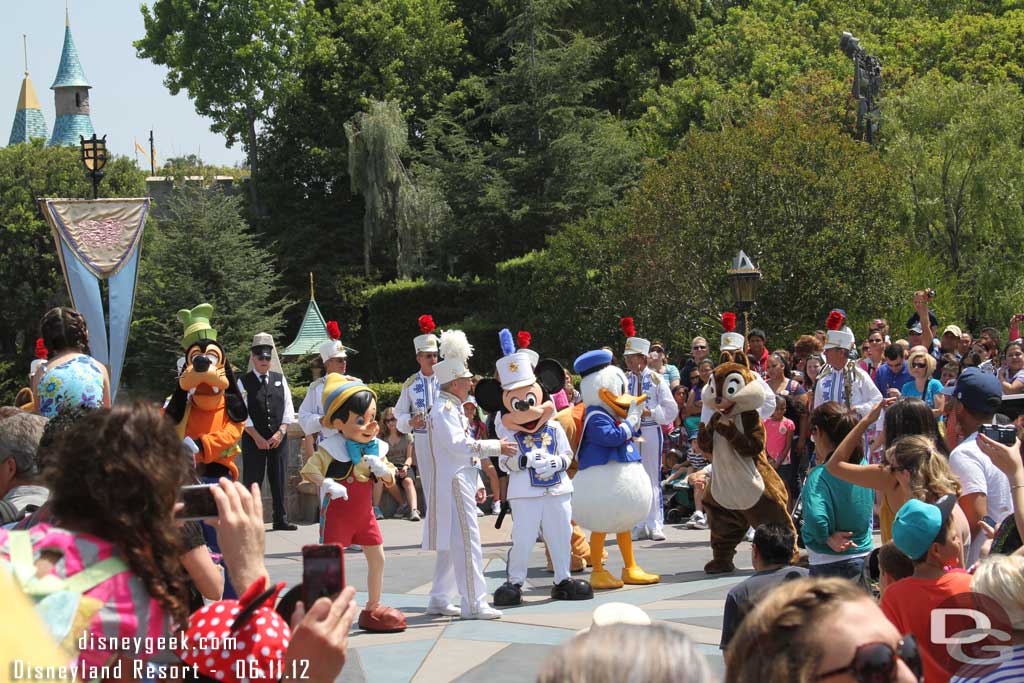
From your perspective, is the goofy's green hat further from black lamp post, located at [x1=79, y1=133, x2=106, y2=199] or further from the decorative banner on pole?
black lamp post, located at [x1=79, y1=133, x2=106, y2=199]

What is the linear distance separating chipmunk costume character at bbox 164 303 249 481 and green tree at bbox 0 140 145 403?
34853mm

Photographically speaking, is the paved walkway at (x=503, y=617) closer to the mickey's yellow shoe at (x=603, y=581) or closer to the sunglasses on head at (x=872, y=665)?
the mickey's yellow shoe at (x=603, y=581)

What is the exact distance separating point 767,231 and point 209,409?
17.5 m

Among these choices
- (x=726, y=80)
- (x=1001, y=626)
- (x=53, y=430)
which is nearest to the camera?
(x=1001, y=626)

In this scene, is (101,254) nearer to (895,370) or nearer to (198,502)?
(895,370)

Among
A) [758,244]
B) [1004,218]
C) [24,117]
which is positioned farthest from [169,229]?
[24,117]

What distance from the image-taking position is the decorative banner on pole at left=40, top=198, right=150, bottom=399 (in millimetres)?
11000

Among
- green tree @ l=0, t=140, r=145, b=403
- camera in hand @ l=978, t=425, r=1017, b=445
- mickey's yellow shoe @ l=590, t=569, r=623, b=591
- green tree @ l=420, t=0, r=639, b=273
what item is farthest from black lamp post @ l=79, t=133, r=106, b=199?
green tree @ l=0, t=140, r=145, b=403

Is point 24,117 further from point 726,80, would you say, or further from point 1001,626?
point 1001,626

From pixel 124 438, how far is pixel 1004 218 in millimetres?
26139

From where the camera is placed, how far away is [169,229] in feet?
131

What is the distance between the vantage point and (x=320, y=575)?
2812 mm

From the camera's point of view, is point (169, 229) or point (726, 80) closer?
point (169, 229)

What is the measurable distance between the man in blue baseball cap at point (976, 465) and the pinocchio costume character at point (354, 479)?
3.75 metres
